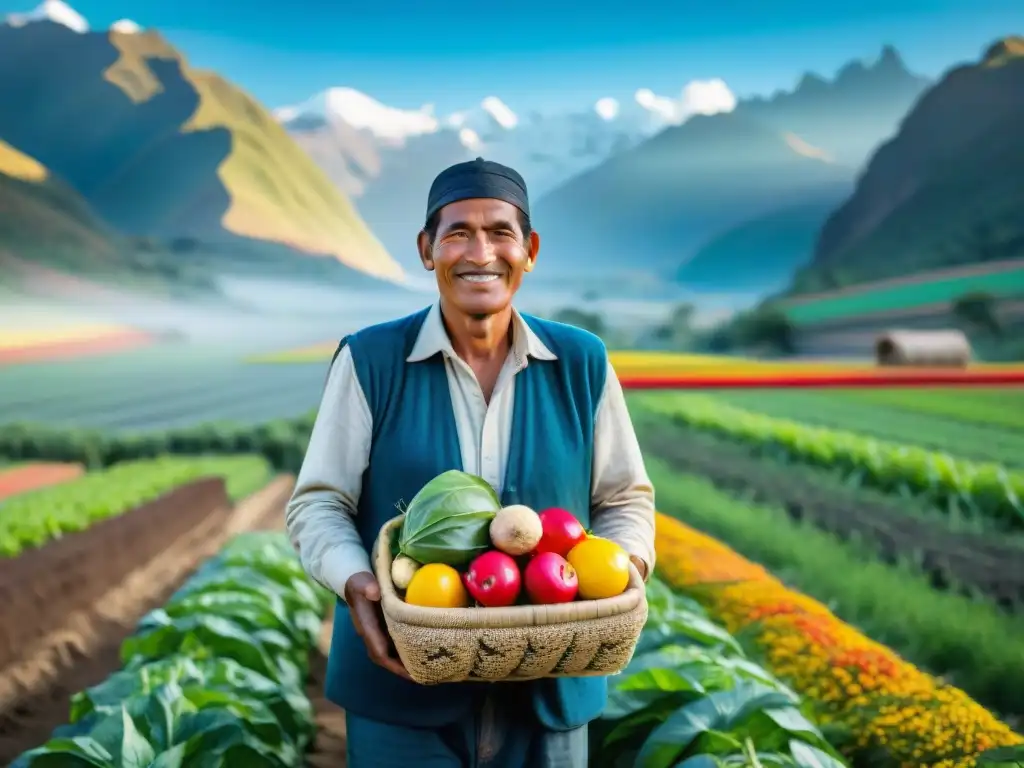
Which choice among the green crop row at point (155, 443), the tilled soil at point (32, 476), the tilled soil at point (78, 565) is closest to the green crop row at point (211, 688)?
the tilled soil at point (78, 565)

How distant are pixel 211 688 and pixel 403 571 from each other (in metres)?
1.65

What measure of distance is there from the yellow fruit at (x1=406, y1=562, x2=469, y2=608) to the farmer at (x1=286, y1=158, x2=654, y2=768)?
0.21 metres

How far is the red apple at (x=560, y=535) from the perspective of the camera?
5.48ft

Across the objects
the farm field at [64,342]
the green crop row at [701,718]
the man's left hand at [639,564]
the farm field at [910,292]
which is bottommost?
the green crop row at [701,718]

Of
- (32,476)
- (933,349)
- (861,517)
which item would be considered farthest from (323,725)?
(933,349)

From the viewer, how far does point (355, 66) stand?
7203 millimetres

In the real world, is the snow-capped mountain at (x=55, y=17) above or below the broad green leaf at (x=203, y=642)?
above

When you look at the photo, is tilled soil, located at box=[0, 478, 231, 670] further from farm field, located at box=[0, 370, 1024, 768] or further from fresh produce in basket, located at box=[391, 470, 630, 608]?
fresh produce in basket, located at box=[391, 470, 630, 608]

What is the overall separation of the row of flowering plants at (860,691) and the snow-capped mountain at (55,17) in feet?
18.7

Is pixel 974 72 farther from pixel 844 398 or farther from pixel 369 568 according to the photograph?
pixel 369 568

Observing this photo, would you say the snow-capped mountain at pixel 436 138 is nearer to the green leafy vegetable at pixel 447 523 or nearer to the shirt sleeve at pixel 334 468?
the shirt sleeve at pixel 334 468

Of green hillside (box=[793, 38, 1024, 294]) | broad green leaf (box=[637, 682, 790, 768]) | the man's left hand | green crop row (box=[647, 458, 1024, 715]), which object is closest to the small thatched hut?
green hillside (box=[793, 38, 1024, 294])

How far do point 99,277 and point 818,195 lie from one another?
5.56 meters

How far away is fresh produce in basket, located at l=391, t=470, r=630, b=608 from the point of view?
1564 mm
